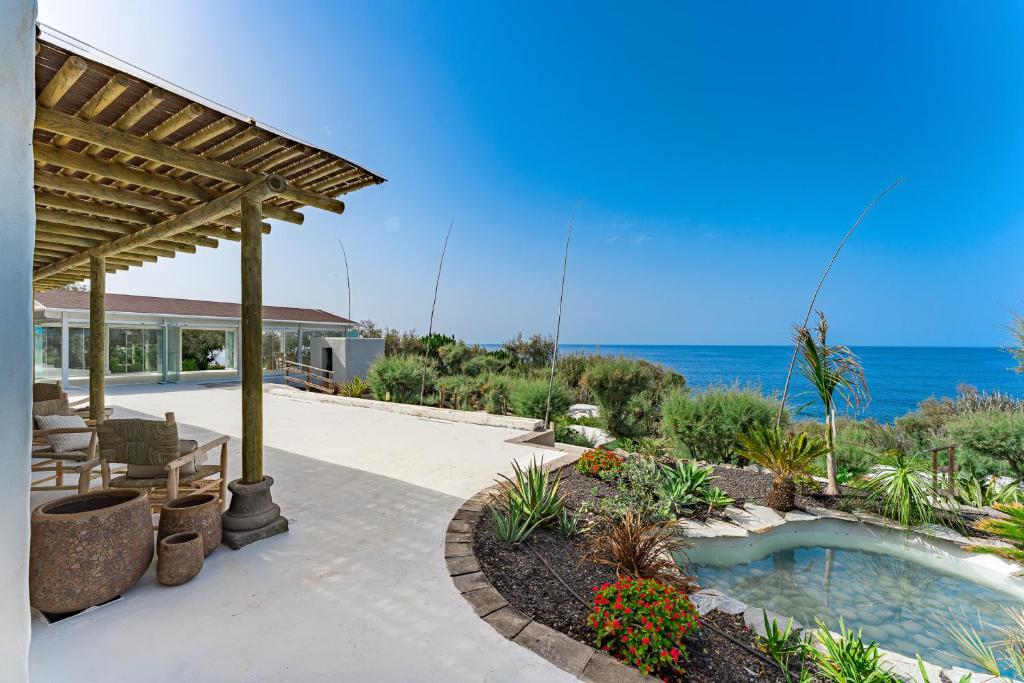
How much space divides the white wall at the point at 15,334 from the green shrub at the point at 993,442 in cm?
952

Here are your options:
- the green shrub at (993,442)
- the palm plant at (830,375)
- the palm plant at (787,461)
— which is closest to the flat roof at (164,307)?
the palm plant at (787,461)

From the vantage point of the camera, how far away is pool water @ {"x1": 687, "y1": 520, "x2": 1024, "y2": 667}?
2693 millimetres

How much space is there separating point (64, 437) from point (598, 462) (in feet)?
18.1

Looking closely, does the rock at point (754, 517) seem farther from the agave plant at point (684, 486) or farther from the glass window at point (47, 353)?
the glass window at point (47, 353)

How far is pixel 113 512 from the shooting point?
226cm

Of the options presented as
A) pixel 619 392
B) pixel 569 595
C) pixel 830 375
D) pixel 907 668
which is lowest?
pixel 907 668

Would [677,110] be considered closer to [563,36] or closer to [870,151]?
[563,36]

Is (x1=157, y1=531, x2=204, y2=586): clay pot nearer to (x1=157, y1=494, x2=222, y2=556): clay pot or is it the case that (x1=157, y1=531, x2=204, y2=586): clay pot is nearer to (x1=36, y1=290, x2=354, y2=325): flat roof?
(x1=157, y1=494, x2=222, y2=556): clay pot

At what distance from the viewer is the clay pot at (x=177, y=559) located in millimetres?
2451

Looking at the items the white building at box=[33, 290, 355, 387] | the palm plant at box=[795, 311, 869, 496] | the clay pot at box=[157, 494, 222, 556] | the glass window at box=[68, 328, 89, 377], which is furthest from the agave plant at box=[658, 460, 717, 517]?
the glass window at box=[68, 328, 89, 377]

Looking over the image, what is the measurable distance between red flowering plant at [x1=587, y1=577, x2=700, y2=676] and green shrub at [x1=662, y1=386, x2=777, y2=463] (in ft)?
14.2

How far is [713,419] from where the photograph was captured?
6.03m

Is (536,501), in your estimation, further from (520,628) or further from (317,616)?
(317,616)

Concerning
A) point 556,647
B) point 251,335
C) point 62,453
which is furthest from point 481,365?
point 556,647
